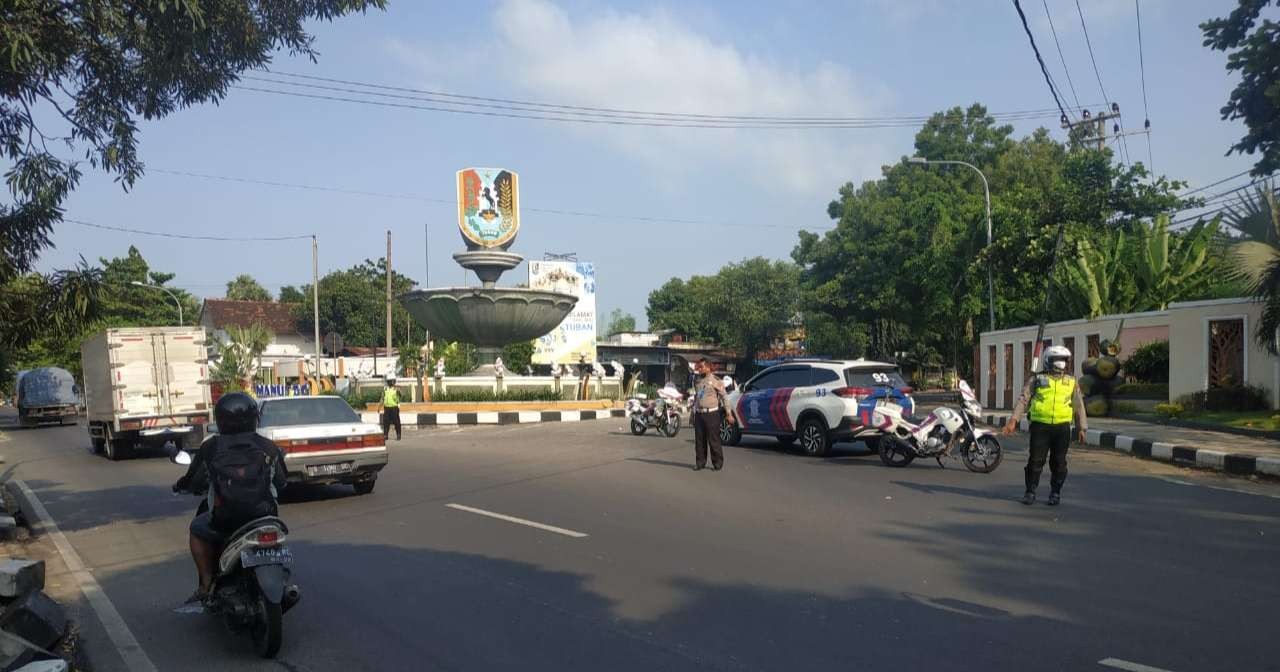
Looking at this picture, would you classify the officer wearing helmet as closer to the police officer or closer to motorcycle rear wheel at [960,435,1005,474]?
motorcycle rear wheel at [960,435,1005,474]

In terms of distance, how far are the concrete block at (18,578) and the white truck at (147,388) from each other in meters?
13.9

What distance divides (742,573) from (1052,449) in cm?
452

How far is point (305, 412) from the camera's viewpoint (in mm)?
11781

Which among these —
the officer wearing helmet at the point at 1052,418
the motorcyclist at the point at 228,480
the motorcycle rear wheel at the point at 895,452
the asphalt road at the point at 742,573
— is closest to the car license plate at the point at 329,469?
the asphalt road at the point at 742,573

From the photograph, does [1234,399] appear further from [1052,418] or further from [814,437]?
[1052,418]

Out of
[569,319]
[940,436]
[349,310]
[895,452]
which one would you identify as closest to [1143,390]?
[895,452]

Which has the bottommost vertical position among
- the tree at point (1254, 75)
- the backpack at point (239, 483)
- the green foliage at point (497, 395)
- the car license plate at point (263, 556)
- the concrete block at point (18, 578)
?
the green foliage at point (497, 395)

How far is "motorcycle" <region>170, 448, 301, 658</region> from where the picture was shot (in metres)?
5.29

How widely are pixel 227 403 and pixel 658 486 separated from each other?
684 cm

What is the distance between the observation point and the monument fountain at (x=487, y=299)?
90.5 ft

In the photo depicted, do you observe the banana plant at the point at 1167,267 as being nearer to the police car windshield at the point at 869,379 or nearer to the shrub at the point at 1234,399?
the shrub at the point at 1234,399

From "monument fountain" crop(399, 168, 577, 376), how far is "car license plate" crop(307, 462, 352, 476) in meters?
16.1

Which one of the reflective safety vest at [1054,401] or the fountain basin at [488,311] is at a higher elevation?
the fountain basin at [488,311]

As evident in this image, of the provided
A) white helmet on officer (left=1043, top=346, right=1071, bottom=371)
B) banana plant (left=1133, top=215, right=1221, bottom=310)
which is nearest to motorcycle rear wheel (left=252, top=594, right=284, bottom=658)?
white helmet on officer (left=1043, top=346, right=1071, bottom=371)
